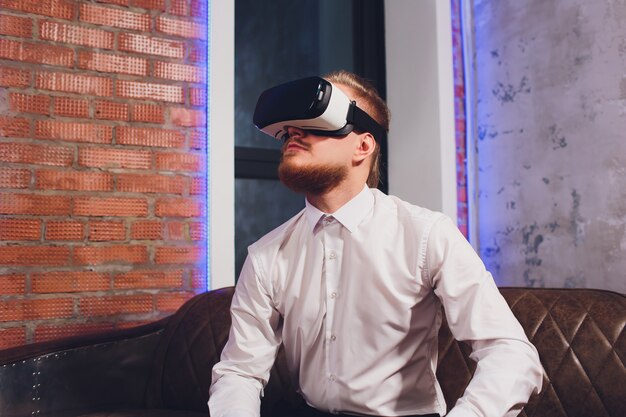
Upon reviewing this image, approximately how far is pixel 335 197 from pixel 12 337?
1.31 m

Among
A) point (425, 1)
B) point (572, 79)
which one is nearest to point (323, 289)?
point (572, 79)

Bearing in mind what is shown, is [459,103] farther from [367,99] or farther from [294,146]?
[294,146]

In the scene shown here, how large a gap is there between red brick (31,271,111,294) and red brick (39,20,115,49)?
0.86m

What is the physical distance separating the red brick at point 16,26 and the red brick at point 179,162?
2.06 ft

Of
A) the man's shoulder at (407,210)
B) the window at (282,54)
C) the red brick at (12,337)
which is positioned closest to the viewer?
the man's shoulder at (407,210)

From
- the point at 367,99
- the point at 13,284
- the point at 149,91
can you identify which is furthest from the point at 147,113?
the point at 367,99

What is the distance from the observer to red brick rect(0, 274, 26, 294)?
6.66 ft

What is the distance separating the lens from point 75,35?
218cm

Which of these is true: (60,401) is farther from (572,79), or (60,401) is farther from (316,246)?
(572,79)

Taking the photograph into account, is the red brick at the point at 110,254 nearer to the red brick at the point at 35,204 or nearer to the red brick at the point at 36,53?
the red brick at the point at 35,204

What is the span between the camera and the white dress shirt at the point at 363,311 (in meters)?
1.35

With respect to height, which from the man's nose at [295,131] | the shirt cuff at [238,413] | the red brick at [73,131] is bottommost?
the shirt cuff at [238,413]

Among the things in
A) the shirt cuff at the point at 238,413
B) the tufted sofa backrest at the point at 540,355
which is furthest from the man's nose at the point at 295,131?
the tufted sofa backrest at the point at 540,355

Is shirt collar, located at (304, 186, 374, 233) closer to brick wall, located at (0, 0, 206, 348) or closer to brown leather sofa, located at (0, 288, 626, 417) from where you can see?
brown leather sofa, located at (0, 288, 626, 417)
